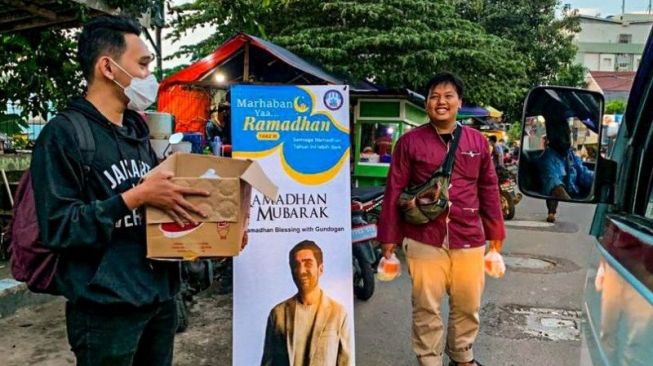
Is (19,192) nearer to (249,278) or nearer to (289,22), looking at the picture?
(249,278)

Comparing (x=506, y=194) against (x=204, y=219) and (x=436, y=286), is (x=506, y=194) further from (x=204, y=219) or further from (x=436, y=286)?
(x=204, y=219)

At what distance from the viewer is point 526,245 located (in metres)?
8.41

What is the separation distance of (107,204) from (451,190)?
84.3 inches

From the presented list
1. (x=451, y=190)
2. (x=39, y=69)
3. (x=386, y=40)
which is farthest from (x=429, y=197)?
(x=386, y=40)

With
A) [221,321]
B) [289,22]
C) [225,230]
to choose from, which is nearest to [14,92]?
[221,321]

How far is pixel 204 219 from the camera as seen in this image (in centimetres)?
190

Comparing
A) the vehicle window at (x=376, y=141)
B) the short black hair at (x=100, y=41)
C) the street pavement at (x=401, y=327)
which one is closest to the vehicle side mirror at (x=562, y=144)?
the short black hair at (x=100, y=41)

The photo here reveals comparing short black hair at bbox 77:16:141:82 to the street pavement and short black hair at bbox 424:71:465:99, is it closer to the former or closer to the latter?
short black hair at bbox 424:71:465:99

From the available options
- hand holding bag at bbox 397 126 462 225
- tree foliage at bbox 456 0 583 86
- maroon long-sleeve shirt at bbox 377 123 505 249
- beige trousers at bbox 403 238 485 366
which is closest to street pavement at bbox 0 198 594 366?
beige trousers at bbox 403 238 485 366

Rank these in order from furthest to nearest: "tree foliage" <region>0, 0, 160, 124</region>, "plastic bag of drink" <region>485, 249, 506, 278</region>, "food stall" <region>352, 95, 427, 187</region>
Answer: "food stall" <region>352, 95, 427, 187</region>
"tree foliage" <region>0, 0, 160, 124</region>
"plastic bag of drink" <region>485, 249, 506, 278</region>

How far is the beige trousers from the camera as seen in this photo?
3.38 meters

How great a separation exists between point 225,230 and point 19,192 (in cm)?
69

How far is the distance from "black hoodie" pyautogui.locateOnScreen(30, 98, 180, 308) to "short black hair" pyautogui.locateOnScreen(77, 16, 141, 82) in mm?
135

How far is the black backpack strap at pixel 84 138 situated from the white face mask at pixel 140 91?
0.60 feet
